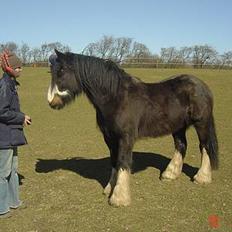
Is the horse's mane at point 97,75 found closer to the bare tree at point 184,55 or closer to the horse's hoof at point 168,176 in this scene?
the horse's hoof at point 168,176

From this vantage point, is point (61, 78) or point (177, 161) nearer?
point (61, 78)

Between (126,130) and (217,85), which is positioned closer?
Answer: (126,130)

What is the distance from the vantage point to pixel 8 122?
5398 millimetres

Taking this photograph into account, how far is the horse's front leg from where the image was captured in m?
6.04

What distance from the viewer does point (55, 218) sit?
18.4 ft

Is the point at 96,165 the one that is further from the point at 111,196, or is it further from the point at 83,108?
the point at 83,108

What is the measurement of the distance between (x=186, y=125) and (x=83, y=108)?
12.4 m

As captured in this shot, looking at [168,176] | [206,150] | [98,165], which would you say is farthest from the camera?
[98,165]

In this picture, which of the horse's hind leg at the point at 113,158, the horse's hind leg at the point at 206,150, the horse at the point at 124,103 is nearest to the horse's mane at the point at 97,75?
the horse at the point at 124,103

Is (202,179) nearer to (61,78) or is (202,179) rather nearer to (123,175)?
(123,175)

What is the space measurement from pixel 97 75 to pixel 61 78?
0.55 m

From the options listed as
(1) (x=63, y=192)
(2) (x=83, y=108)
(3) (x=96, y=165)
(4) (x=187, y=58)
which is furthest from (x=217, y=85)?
(1) (x=63, y=192)

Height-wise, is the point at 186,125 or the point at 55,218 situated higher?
Answer: the point at 186,125

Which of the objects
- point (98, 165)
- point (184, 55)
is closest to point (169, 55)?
point (184, 55)
